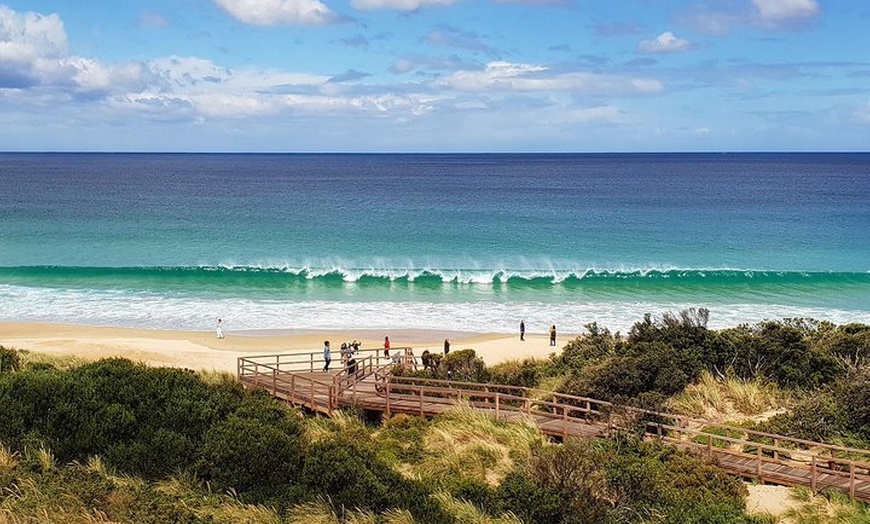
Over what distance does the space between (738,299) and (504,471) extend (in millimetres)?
33134

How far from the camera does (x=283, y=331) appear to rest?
35.8 meters

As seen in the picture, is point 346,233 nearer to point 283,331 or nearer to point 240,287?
point 240,287

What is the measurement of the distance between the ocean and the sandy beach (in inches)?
66.8

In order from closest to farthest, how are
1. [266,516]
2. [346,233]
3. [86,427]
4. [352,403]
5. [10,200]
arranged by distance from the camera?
[266,516]
[86,427]
[352,403]
[346,233]
[10,200]

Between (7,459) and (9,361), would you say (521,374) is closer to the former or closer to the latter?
(9,361)

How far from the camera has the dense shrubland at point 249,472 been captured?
10406mm

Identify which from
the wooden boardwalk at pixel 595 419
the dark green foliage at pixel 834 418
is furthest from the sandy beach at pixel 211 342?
the dark green foliage at pixel 834 418

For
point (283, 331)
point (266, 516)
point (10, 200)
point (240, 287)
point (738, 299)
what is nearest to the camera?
point (266, 516)

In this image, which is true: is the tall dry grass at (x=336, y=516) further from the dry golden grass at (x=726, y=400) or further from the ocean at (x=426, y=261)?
the ocean at (x=426, y=261)

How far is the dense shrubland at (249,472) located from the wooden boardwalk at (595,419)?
1.19 meters

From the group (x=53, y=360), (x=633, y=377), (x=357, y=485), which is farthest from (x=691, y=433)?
(x=53, y=360)

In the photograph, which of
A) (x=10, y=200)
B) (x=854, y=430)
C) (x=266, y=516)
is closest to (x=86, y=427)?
(x=266, y=516)

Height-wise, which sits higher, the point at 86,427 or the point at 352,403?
the point at 86,427

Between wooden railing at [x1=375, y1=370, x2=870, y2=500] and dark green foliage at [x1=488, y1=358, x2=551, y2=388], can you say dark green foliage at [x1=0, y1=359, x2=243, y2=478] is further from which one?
dark green foliage at [x1=488, y1=358, x2=551, y2=388]
